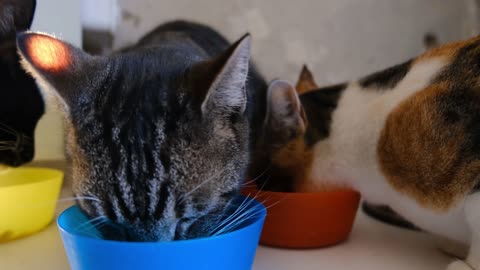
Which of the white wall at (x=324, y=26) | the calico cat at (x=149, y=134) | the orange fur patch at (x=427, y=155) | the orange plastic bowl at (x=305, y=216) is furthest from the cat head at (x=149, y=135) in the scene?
the white wall at (x=324, y=26)

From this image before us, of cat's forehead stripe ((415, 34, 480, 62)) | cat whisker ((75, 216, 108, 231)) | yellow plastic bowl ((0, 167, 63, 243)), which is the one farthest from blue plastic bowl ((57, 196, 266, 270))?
cat's forehead stripe ((415, 34, 480, 62))

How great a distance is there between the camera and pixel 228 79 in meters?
0.70

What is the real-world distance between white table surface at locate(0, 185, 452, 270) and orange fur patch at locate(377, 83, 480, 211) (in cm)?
13

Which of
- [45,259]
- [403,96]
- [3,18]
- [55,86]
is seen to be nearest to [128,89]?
[55,86]

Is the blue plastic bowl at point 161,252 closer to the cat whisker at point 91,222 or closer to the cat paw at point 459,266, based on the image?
the cat whisker at point 91,222

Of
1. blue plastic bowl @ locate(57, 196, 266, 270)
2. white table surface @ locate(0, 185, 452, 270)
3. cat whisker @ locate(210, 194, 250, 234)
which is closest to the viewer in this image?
blue plastic bowl @ locate(57, 196, 266, 270)

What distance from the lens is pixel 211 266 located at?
27.7 inches

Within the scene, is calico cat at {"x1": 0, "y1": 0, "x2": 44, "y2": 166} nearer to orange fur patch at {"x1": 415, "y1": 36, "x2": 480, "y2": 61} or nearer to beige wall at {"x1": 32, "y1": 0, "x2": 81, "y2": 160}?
beige wall at {"x1": 32, "y1": 0, "x2": 81, "y2": 160}

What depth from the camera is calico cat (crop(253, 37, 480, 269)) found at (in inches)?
33.5

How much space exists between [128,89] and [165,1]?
1.09 m

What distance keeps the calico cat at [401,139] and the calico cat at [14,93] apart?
0.59 metres

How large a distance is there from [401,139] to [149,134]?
0.48 m

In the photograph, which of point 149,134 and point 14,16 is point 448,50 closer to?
point 149,134

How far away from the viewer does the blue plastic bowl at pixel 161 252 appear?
0.66 meters
